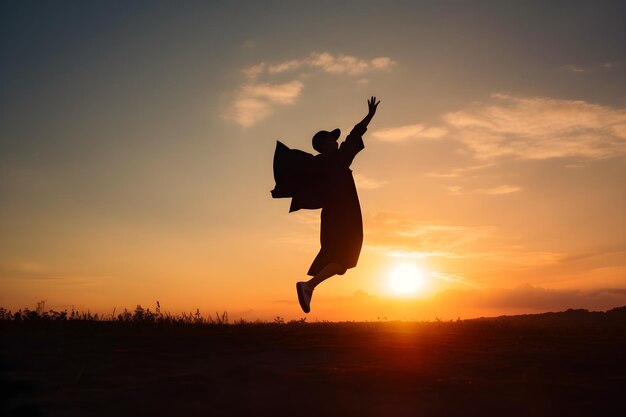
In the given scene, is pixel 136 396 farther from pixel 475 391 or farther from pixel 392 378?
pixel 475 391

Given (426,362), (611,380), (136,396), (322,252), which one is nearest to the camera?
(136,396)

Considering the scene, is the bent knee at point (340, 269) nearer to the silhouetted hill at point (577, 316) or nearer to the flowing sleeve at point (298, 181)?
the flowing sleeve at point (298, 181)

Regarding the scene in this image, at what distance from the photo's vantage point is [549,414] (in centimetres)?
462

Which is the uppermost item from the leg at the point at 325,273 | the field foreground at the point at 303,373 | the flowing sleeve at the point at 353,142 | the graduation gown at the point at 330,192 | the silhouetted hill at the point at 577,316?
the flowing sleeve at the point at 353,142

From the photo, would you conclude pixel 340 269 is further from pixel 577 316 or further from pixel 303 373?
pixel 577 316

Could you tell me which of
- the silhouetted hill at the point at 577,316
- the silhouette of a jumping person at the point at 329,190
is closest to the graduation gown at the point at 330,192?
the silhouette of a jumping person at the point at 329,190

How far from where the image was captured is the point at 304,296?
28.6 ft

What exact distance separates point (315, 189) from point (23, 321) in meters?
5.33

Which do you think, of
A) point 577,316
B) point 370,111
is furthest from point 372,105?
point 577,316

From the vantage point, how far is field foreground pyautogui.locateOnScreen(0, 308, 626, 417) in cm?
470

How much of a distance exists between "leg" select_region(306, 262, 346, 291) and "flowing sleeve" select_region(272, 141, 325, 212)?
1046 millimetres

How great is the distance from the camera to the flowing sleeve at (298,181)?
9547 mm

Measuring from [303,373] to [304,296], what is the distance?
3.05 meters

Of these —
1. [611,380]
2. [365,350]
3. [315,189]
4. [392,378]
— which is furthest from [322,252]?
[611,380]
